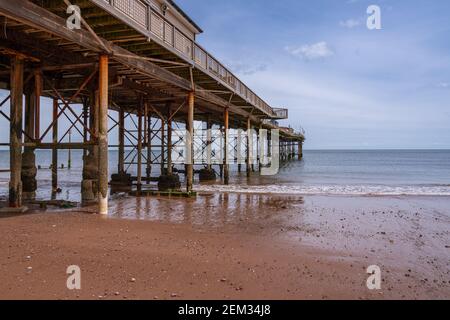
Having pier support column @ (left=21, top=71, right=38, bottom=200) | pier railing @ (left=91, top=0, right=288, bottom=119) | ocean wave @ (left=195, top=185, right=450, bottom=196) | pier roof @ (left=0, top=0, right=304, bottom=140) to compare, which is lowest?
ocean wave @ (left=195, top=185, right=450, bottom=196)

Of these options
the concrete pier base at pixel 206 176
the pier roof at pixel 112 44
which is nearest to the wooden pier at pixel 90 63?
the pier roof at pixel 112 44

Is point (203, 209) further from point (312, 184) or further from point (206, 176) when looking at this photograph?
point (312, 184)

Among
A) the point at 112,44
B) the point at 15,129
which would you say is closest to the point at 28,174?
the point at 15,129

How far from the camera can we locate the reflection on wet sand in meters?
10.0

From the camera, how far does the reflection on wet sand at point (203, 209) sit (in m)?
10.0

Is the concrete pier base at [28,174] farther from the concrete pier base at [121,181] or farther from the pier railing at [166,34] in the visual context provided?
the pier railing at [166,34]

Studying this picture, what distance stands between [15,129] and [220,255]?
23.8 feet

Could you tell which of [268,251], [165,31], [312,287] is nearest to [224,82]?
[165,31]

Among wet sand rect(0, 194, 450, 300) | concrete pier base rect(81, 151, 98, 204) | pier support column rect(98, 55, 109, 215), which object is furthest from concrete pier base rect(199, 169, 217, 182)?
pier support column rect(98, 55, 109, 215)

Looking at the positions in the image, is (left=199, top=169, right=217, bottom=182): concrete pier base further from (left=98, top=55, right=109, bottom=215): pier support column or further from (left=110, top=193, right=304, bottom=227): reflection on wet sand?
(left=98, top=55, right=109, bottom=215): pier support column

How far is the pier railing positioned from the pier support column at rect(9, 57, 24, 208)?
355 centimetres

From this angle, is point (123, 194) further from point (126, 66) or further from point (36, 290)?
point (36, 290)

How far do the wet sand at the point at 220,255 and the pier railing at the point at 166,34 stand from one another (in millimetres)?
5222

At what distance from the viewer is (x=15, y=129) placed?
9.84 meters
